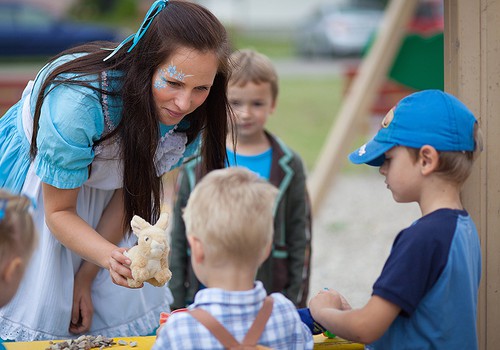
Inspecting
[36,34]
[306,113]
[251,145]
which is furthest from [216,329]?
[36,34]

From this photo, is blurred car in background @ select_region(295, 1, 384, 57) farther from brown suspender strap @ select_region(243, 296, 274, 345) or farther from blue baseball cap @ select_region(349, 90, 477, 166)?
brown suspender strap @ select_region(243, 296, 274, 345)

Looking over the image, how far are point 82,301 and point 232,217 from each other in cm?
118

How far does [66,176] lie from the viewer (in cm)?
252

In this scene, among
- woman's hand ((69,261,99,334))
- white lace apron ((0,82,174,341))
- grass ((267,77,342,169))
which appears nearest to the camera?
white lace apron ((0,82,174,341))

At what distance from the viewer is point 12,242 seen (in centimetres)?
201

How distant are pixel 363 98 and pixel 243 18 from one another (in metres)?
28.3

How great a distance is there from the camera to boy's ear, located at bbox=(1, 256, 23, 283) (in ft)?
6.59

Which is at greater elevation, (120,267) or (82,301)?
(120,267)

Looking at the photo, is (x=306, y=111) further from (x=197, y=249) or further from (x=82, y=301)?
(x=197, y=249)

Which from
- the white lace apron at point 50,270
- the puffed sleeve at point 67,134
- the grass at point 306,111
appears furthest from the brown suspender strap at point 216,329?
the grass at point 306,111

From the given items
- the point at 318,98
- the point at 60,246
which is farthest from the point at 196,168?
the point at 318,98

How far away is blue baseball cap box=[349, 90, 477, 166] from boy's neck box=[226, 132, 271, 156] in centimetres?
177

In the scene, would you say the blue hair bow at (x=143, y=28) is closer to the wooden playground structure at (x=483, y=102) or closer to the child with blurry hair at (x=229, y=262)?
the child with blurry hair at (x=229, y=262)

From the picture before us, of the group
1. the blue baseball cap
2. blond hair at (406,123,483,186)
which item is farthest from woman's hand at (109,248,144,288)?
blond hair at (406,123,483,186)
